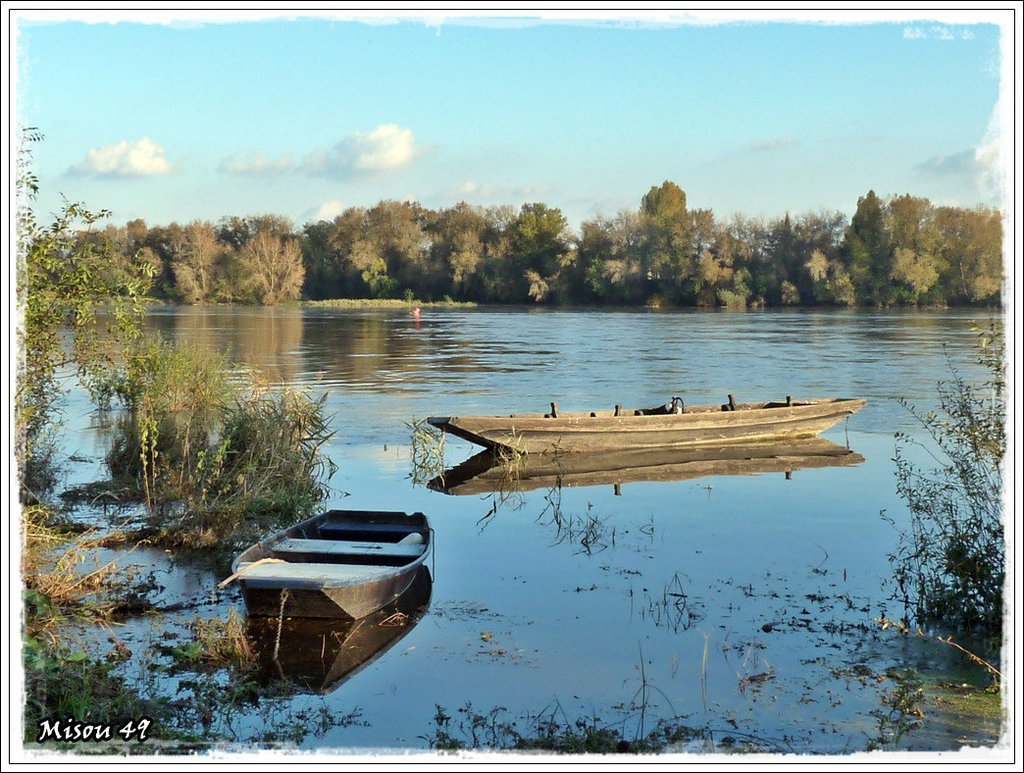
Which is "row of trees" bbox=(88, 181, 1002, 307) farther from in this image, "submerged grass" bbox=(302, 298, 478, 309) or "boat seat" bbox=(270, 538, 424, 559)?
"boat seat" bbox=(270, 538, 424, 559)

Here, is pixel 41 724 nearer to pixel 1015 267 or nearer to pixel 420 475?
pixel 1015 267

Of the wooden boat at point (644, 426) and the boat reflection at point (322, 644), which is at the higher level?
the wooden boat at point (644, 426)

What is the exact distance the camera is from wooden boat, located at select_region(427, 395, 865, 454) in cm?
1700

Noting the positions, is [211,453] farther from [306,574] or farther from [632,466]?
[632,466]

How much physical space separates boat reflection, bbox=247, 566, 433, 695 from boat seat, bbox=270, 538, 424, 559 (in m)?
0.47

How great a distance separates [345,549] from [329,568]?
637 millimetres

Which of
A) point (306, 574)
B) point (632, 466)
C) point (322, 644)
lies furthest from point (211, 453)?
point (632, 466)

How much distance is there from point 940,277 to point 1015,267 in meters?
72.7

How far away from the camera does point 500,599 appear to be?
33.1 feet

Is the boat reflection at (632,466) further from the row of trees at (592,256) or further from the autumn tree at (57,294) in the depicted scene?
the row of trees at (592,256)

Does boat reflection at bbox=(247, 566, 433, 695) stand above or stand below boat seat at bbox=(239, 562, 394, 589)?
below

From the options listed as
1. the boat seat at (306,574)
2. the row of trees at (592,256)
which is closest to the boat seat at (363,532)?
the boat seat at (306,574)

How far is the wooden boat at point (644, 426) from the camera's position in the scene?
1700 centimetres

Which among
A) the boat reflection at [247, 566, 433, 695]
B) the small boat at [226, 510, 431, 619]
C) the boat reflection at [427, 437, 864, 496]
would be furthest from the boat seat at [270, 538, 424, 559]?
the boat reflection at [427, 437, 864, 496]
